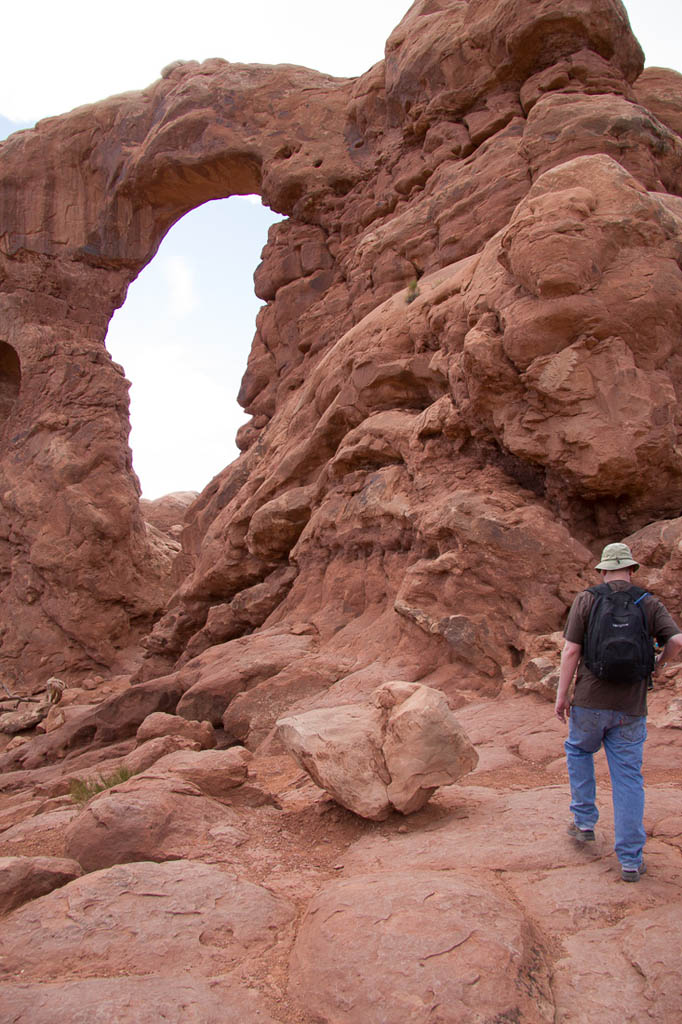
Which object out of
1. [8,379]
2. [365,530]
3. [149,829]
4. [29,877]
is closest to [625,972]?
[149,829]

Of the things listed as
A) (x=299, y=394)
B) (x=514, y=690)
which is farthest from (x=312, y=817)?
(x=299, y=394)

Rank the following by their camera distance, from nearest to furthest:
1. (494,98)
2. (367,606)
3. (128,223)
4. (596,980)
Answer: (596,980) → (367,606) → (494,98) → (128,223)

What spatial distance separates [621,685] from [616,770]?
39 cm

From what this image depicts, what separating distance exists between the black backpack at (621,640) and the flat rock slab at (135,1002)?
2036 millimetres

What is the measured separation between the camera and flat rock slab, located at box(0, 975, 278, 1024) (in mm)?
2531

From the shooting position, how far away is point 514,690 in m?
6.38

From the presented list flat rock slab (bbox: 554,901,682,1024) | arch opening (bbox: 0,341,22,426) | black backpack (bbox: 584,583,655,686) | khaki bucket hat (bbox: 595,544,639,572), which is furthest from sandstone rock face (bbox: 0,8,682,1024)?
khaki bucket hat (bbox: 595,544,639,572)

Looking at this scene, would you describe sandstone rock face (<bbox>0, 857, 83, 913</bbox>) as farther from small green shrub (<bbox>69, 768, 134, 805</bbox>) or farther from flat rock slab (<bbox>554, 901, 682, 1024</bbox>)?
flat rock slab (<bbox>554, 901, 682, 1024</bbox>)

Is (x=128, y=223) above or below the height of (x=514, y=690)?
above

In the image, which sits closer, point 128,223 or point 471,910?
point 471,910

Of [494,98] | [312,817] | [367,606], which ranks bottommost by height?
[312,817]

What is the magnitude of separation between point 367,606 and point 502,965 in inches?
234

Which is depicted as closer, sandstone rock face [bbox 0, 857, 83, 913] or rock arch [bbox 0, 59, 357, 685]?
sandstone rock face [bbox 0, 857, 83, 913]

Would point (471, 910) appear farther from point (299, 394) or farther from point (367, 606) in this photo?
point (299, 394)
